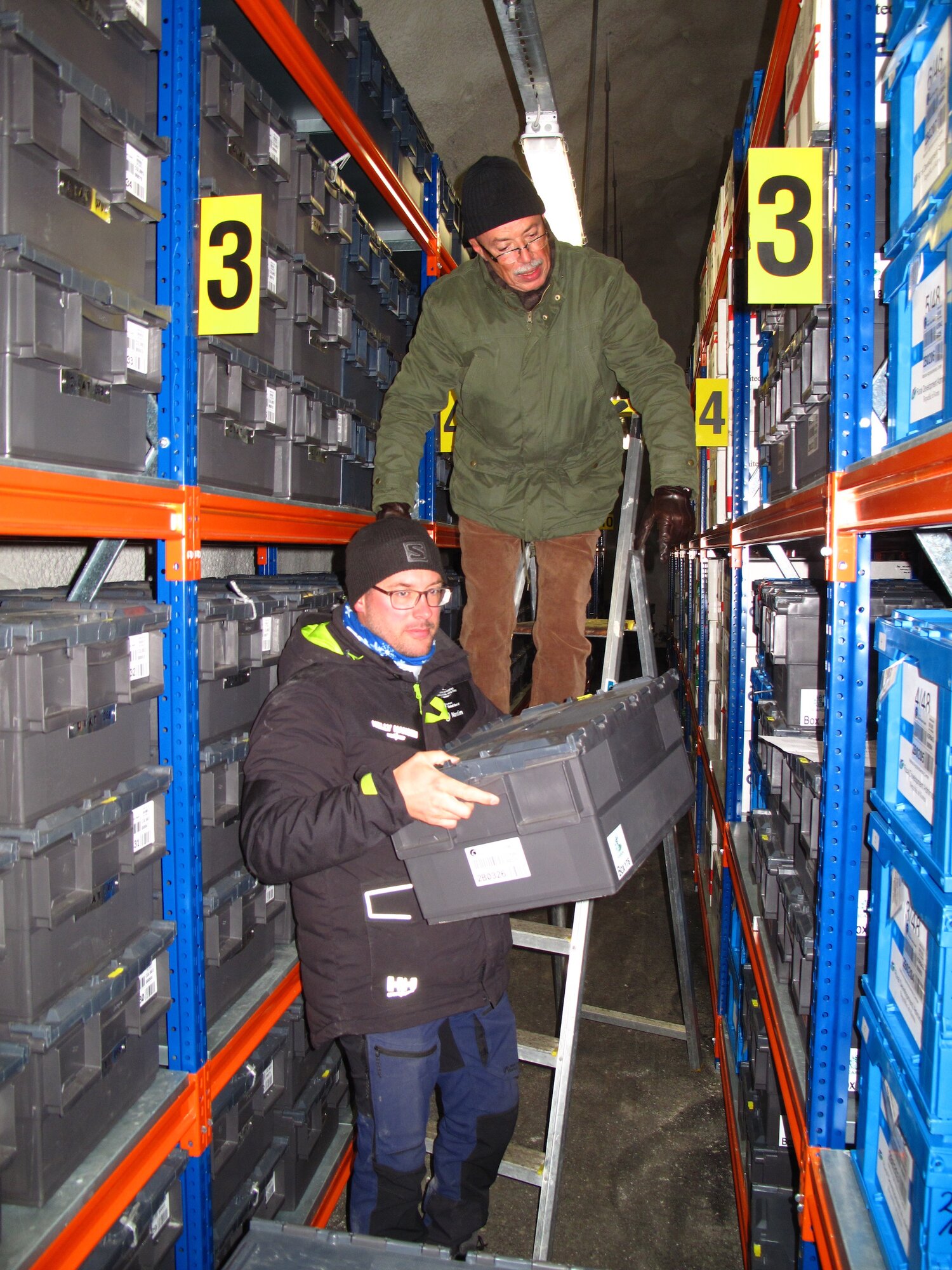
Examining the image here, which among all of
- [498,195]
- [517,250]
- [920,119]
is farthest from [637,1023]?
[920,119]

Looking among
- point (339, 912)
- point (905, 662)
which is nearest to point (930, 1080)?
point (905, 662)

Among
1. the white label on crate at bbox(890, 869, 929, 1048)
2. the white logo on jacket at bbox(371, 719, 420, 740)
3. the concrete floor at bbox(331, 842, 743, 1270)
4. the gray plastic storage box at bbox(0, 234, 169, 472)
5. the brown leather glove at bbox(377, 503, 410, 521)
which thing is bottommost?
the concrete floor at bbox(331, 842, 743, 1270)

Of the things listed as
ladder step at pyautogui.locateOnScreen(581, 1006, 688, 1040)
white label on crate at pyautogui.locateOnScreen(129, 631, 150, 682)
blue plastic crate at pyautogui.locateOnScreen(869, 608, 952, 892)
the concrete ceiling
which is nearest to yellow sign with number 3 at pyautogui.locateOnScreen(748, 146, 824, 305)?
blue plastic crate at pyautogui.locateOnScreen(869, 608, 952, 892)

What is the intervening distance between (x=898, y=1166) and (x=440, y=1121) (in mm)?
1405

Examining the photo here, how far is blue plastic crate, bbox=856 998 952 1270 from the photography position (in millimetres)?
1031

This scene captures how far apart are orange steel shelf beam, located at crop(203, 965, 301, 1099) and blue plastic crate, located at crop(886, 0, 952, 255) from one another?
217 cm

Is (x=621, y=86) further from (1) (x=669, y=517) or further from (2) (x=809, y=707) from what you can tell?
(2) (x=809, y=707)

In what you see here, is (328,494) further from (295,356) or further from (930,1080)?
(930,1080)

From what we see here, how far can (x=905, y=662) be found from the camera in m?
1.22

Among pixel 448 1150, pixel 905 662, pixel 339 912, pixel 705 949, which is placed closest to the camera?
pixel 905 662

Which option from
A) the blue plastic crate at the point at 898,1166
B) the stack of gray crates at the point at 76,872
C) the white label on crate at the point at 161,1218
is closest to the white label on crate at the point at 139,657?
the stack of gray crates at the point at 76,872

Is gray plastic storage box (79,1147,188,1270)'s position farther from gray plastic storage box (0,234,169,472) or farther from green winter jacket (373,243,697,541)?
green winter jacket (373,243,697,541)

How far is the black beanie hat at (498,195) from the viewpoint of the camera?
219 centimetres

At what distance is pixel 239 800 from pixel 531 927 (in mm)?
1058
